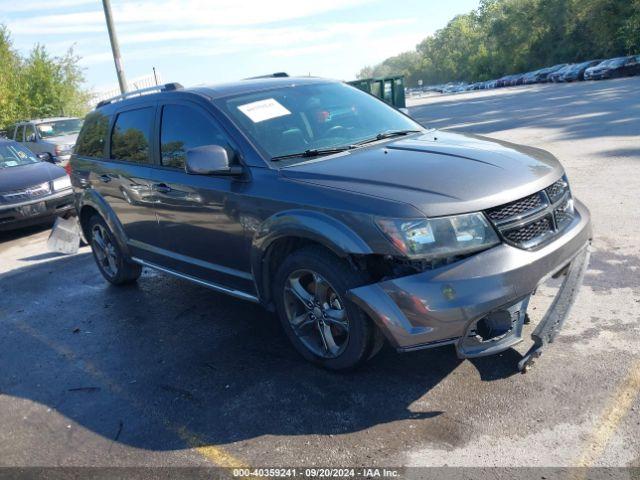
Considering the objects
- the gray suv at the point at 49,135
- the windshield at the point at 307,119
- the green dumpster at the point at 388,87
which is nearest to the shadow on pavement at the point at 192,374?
the windshield at the point at 307,119

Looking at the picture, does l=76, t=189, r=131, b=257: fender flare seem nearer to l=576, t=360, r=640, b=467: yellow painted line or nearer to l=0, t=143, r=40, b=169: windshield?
l=576, t=360, r=640, b=467: yellow painted line

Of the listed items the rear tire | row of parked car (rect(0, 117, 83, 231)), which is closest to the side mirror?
the rear tire

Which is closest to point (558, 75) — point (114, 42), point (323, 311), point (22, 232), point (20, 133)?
point (114, 42)

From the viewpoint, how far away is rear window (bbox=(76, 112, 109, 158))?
5.92 metres

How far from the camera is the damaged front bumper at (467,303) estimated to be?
3.14 meters

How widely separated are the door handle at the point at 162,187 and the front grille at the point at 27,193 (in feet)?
18.9

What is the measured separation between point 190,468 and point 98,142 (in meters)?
3.92

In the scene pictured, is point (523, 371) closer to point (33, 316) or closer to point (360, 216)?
point (360, 216)

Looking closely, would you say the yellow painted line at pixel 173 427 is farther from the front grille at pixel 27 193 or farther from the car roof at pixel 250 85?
the front grille at pixel 27 193

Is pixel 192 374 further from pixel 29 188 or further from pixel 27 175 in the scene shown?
pixel 27 175

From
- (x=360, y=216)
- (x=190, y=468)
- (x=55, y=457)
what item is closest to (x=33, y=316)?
(x=55, y=457)

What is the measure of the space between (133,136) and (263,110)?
1.55 meters

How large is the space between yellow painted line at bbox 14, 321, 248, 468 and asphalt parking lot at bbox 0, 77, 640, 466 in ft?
0.03

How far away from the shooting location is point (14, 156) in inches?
434
